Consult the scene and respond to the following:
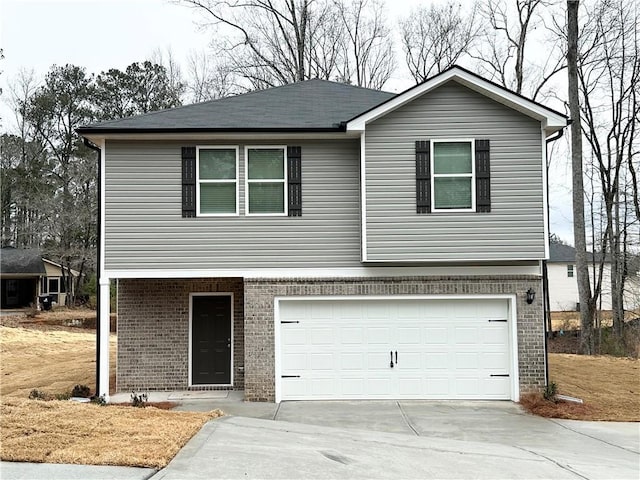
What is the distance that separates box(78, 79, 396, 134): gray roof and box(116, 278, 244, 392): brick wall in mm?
3399

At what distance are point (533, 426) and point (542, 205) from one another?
14.0 ft

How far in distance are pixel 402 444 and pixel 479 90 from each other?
7.12 meters

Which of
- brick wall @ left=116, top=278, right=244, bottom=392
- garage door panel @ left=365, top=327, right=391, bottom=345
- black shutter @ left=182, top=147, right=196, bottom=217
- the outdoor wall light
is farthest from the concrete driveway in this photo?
black shutter @ left=182, top=147, right=196, bottom=217

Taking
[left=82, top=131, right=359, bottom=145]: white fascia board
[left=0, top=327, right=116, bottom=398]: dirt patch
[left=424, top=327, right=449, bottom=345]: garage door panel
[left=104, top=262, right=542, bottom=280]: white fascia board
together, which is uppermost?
[left=82, top=131, right=359, bottom=145]: white fascia board

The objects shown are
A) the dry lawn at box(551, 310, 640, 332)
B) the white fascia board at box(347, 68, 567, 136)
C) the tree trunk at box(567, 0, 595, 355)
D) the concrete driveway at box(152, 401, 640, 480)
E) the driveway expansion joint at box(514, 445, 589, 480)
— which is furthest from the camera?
the dry lawn at box(551, 310, 640, 332)

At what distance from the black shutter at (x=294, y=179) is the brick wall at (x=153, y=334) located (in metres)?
2.94

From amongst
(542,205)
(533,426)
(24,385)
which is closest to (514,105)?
(542,205)

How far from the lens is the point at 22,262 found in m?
38.6

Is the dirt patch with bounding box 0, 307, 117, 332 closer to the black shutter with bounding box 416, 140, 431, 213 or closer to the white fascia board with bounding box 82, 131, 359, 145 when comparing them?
the white fascia board with bounding box 82, 131, 359, 145

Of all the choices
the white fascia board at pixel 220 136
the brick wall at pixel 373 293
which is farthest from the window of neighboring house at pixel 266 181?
the brick wall at pixel 373 293

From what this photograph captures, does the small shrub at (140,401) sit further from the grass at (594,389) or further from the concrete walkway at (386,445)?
the grass at (594,389)

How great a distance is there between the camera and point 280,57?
2994 cm

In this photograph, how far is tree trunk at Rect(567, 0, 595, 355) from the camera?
2155 centimetres

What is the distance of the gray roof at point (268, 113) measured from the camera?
12.4m
